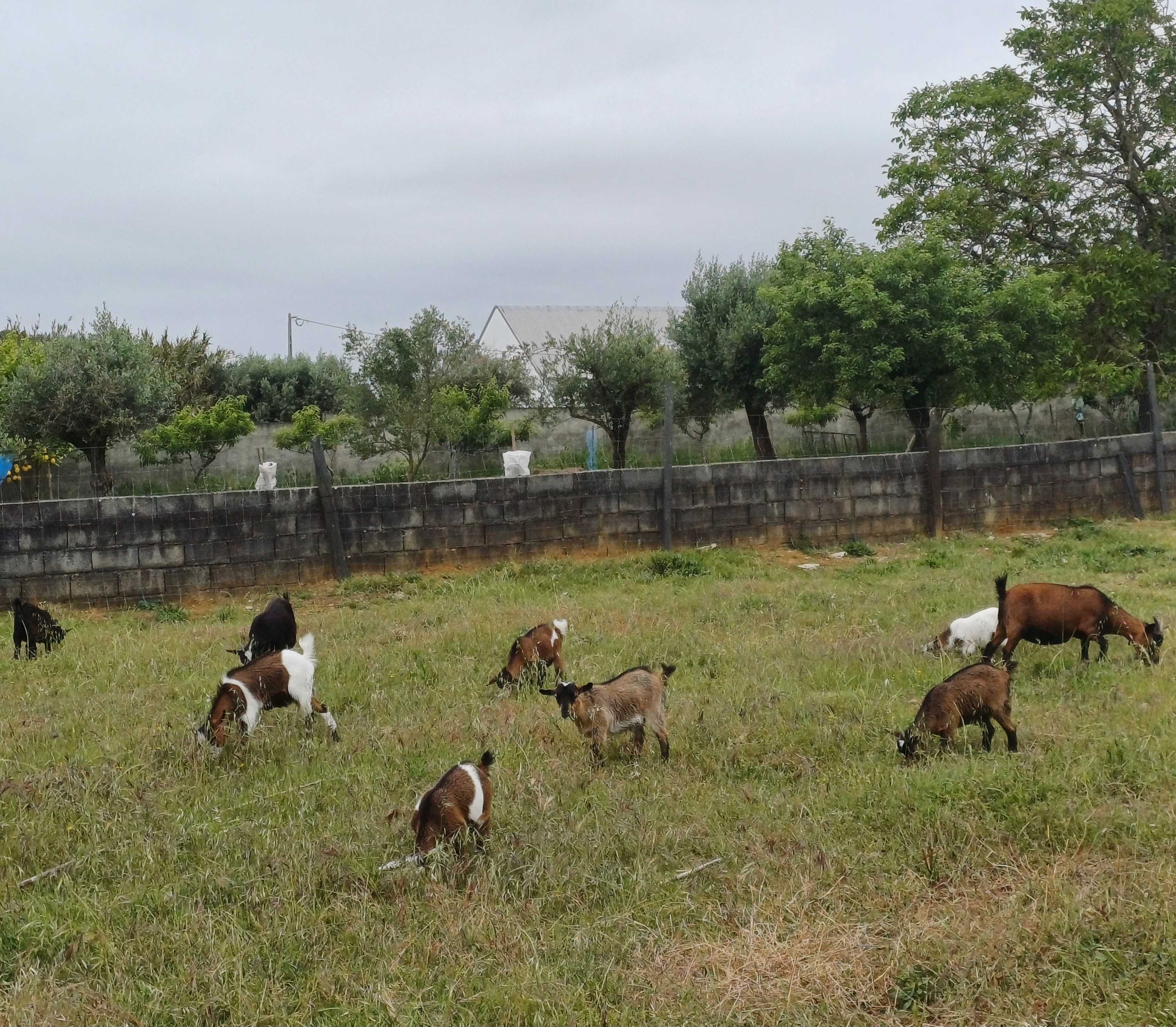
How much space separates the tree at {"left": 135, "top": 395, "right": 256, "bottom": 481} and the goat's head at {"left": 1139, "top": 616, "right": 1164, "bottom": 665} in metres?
18.8

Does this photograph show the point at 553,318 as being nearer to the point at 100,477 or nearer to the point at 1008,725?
the point at 100,477

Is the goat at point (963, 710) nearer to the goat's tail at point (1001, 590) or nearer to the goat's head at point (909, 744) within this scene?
the goat's head at point (909, 744)

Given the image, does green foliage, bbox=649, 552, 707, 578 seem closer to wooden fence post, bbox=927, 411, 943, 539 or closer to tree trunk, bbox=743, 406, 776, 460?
tree trunk, bbox=743, 406, 776, 460

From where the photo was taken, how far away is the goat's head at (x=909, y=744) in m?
5.97

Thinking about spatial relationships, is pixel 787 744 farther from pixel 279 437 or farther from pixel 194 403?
pixel 194 403

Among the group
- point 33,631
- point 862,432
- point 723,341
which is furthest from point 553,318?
point 33,631

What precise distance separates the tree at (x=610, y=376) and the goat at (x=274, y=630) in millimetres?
14164

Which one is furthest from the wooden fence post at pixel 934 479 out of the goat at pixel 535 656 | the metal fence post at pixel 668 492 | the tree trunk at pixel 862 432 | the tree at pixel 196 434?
the tree at pixel 196 434

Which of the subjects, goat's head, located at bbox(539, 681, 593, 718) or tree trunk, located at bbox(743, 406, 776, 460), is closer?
goat's head, located at bbox(539, 681, 593, 718)

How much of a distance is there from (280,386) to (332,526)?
25618 mm

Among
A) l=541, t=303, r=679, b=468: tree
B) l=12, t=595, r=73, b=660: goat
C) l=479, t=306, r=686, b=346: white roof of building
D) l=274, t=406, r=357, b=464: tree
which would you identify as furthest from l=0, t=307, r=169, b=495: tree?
l=479, t=306, r=686, b=346: white roof of building

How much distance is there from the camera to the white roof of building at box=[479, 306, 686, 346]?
4816cm

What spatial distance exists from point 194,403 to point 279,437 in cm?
962

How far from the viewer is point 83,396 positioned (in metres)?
21.9
